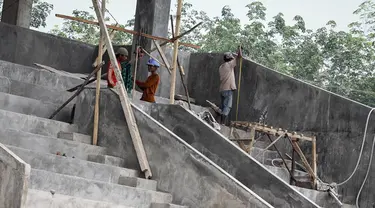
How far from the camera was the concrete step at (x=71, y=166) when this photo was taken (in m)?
8.47

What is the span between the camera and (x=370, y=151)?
12.0 metres

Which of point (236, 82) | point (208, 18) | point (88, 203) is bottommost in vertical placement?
point (88, 203)

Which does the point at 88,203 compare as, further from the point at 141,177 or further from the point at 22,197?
the point at 141,177

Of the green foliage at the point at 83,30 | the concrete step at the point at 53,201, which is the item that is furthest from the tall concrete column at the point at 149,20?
the green foliage at the point at 83,30

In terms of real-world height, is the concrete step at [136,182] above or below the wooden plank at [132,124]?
below

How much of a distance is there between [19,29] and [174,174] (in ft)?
23.5

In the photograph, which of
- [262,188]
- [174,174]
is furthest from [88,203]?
[262,188]

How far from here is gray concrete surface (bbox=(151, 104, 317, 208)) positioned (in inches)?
376

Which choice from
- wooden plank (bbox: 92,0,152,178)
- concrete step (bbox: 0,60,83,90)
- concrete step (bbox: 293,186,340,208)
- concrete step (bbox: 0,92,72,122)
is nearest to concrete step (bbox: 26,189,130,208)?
wooden plank (bbox: 92,0,152,178)

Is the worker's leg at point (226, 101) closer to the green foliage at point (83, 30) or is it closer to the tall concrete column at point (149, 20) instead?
the tall concrete column at point (149, 20)

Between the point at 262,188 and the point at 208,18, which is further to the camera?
the point at 208,18

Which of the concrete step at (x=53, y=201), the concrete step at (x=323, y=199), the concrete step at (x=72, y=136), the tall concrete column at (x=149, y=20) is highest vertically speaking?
the tall concrete column at (x=149, y=20)

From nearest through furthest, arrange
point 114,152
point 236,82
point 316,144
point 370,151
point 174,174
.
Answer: point 174,174
point 114,152
point 370,151
point 316,144
point 236,82

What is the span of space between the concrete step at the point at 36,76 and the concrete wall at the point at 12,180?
212 inches
